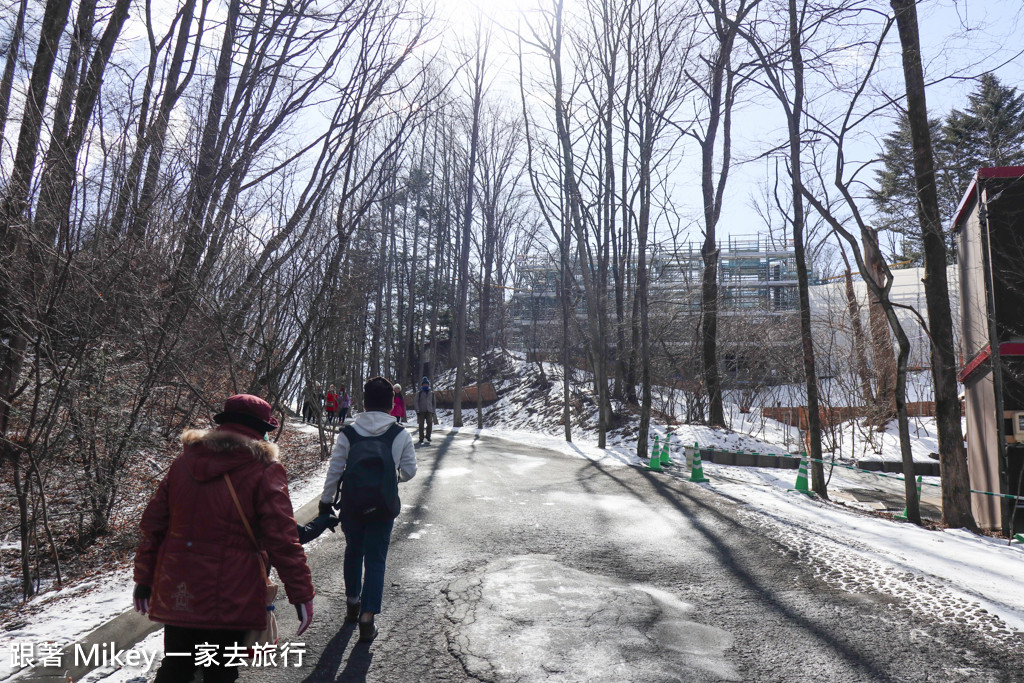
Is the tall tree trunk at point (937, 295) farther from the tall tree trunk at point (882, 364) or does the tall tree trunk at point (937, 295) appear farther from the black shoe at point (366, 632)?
the tall tree trunk at point (882, 364)

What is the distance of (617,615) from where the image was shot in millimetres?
5176

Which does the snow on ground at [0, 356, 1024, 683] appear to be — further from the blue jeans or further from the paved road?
the blue jeans

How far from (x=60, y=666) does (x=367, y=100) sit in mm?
10422

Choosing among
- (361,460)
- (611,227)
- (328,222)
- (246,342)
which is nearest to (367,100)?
(328,222)

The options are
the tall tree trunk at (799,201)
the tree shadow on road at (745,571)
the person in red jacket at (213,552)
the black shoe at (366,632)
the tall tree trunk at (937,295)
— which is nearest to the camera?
the person in red jacket at (213,552)

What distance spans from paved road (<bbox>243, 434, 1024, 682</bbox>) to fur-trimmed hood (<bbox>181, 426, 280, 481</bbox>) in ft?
5.57

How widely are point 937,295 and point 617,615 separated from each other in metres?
8.04

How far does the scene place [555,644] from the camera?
4.55 m

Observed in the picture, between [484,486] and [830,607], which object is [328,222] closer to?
[484,486]

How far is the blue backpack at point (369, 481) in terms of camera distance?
4605 millimetres

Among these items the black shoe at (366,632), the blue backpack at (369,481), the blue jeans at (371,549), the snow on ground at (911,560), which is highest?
the blue backpack at (369,481)

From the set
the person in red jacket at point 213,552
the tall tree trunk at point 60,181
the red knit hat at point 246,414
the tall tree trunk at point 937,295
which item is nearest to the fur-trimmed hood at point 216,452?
the person in red jacket at point 213,552

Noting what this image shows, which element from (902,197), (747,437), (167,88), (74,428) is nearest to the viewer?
(74,428)

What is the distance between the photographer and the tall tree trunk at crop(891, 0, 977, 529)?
33.5ft
